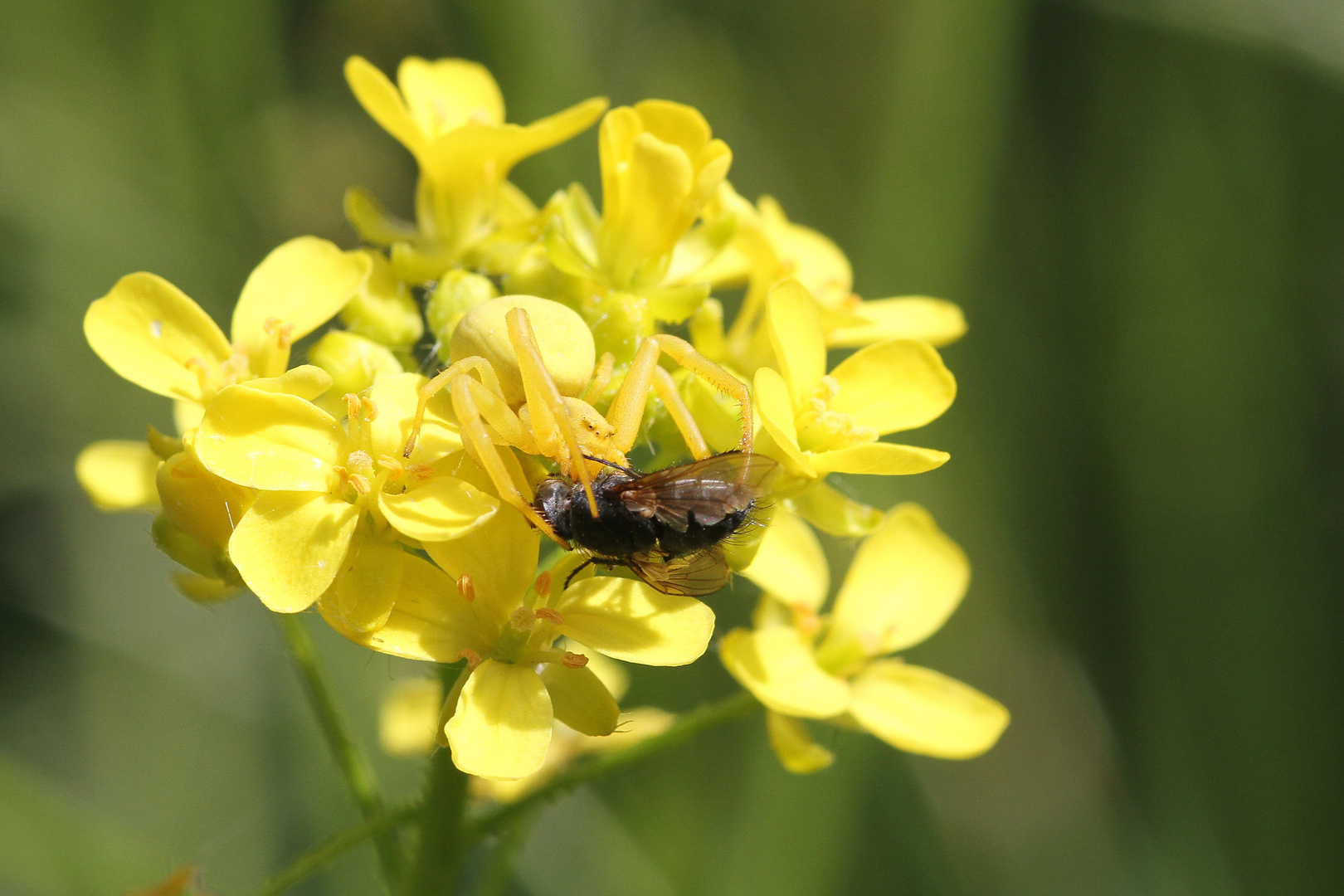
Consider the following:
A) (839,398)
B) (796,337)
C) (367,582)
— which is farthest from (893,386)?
(367,582)

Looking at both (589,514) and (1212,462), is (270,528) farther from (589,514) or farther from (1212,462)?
(1212,462)

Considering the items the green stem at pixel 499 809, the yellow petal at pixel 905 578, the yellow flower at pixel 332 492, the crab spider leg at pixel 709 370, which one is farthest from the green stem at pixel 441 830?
the yellow petal at pixel 905 578

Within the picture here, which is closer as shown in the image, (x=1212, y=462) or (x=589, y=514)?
(x=589, y=514)

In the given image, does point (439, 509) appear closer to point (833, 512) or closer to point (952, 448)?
point (833, 512)

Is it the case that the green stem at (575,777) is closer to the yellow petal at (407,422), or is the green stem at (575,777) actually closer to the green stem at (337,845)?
the green stem at (337,845)

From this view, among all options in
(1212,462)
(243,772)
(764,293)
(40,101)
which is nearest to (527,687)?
(764,293)

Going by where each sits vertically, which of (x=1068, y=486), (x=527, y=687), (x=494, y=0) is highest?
(x=494, y=0)

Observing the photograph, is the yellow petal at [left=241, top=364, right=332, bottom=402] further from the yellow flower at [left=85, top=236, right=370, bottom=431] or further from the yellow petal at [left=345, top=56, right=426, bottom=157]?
the yellow petal at [left=345, top=56, right=426, bottom=157]
